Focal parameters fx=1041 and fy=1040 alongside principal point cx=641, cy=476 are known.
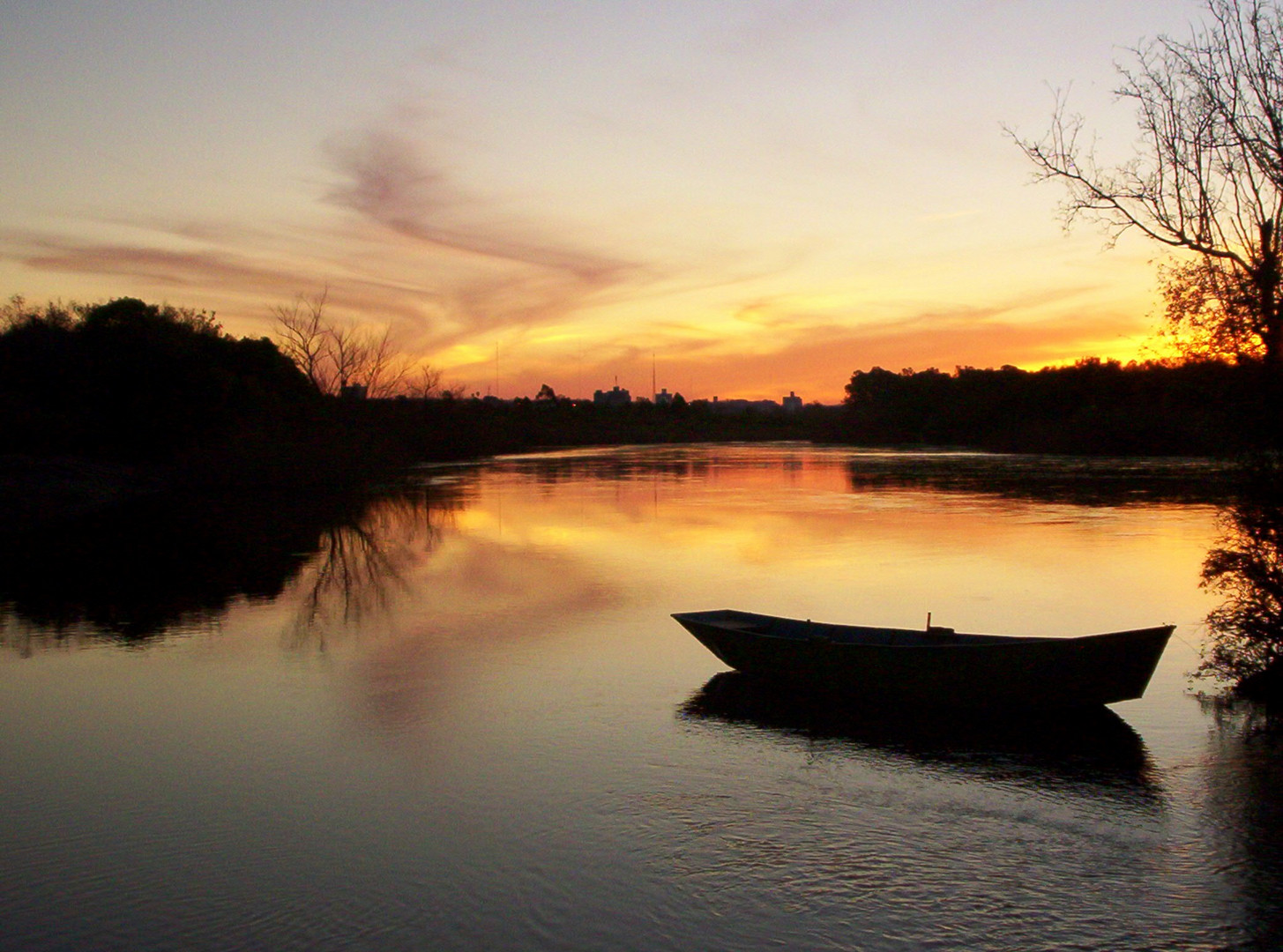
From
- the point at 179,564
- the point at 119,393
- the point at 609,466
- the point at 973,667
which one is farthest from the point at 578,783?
the point at 609,466

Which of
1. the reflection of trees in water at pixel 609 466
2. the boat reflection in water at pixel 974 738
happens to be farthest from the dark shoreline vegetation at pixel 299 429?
the reflection of trees in water at pixel 609 466

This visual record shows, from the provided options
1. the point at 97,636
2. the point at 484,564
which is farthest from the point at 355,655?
the point at 484,564

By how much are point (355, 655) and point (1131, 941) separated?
8.44 metres

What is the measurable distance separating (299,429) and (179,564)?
74.1 ft

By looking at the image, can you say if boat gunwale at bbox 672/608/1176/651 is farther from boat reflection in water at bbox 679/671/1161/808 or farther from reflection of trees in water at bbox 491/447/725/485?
reflection of trees in water at bbox 491/447/725/485

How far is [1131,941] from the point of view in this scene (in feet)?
17.1

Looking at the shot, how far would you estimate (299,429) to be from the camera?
39969 mm

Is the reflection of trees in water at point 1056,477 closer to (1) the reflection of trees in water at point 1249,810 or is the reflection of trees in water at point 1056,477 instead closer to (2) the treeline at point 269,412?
(2) the treeline at point 269,412

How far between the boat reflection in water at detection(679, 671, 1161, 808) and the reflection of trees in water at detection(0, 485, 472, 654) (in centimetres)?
710

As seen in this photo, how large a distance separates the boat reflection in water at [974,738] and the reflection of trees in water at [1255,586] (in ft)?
4.30

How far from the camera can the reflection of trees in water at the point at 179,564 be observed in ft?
44.8

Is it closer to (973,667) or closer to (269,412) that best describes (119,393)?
(269,412)

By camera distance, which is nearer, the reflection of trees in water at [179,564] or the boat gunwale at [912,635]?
the boat gunwale at [912,635]

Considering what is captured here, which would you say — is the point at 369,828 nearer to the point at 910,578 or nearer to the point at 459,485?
the point at 910,578
